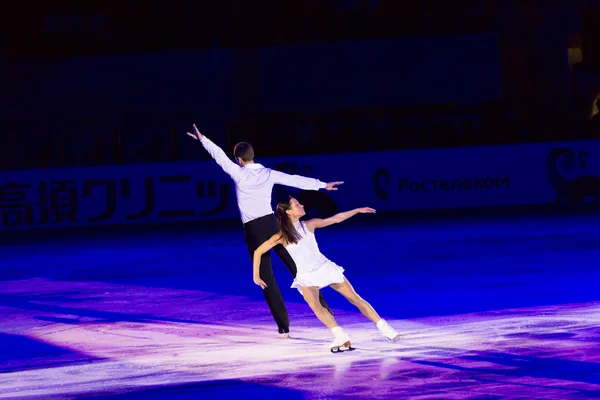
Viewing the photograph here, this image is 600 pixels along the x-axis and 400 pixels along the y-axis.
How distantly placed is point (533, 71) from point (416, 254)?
1570 centimetres

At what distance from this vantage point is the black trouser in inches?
406

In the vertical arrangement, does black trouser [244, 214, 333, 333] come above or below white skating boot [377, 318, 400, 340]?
above

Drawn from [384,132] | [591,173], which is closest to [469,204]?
[591,173]

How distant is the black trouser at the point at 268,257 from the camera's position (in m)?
10.3

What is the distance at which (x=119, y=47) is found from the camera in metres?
33.2

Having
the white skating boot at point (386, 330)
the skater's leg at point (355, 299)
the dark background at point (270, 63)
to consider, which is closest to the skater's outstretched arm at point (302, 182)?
the skater's leg at point (355, 299)

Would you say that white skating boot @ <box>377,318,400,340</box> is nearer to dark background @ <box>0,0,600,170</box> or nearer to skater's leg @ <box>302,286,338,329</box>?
skater's leg @ <box>302,286,338,329</box>

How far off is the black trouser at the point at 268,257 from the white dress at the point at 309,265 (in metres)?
0.68

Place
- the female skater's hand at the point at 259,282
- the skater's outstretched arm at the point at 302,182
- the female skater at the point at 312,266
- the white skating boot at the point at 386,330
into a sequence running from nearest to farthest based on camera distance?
the female skater at the point at 312,266, the white skating boot at the point at 386,330, the female skater's hand at the point at 259,282, the skater's outstretched arm at the point at 302,182

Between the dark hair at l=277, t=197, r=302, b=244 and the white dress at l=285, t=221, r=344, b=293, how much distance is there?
5cm

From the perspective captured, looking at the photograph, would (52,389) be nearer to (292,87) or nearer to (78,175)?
(78,175)

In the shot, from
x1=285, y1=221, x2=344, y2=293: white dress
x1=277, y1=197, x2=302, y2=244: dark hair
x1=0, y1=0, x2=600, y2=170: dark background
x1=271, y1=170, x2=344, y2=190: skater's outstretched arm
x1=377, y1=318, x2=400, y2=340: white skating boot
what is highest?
x1=0, y1=0, x2=600, y2=170: dark background

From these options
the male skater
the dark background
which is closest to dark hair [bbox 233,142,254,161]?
the male skater

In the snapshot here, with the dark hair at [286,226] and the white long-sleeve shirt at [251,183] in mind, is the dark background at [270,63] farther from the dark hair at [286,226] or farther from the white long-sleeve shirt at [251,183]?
the dark hair at [286,226]
